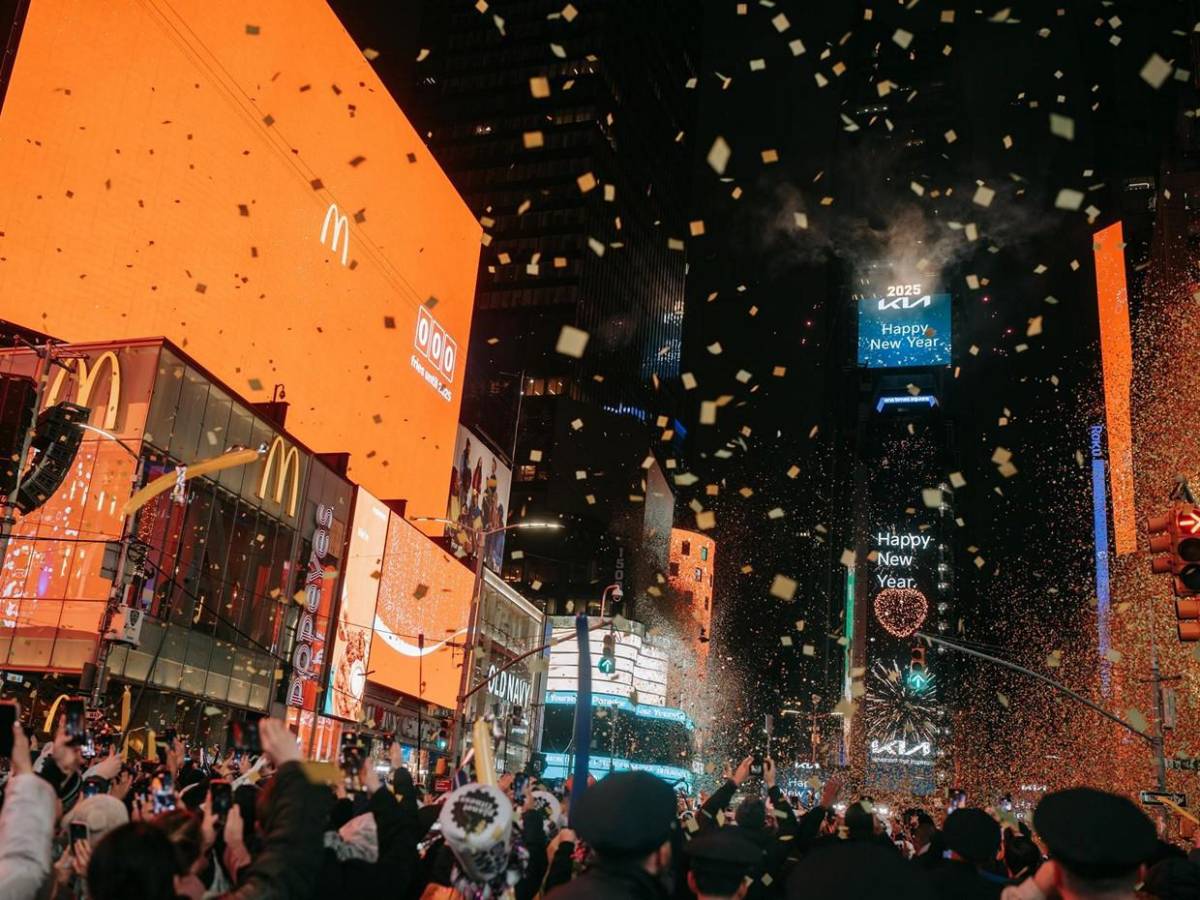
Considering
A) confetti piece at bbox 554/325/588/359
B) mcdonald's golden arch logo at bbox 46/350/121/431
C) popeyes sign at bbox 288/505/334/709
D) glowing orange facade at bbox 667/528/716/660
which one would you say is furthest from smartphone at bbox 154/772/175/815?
glowing orange facade at bbox 667/528/716/660

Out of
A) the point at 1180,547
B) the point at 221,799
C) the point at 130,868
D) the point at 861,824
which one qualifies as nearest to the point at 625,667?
the point at 1180,547

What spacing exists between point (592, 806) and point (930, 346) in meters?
123

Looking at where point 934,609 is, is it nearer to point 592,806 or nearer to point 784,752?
point 784,752

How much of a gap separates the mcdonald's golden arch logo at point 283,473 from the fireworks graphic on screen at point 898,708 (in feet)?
303

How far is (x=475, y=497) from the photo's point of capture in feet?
166

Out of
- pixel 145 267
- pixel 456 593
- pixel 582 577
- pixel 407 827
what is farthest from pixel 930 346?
pixel 407 827

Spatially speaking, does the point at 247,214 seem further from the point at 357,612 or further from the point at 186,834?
the point at 186,834

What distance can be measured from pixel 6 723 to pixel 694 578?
10253cm

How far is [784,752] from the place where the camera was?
130 meters

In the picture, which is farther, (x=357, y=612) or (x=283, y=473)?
(x=357, y=612)

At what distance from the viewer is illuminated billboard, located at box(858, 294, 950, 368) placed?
391ft

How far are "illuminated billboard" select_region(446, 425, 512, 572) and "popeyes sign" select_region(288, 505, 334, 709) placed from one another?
43.0 ft

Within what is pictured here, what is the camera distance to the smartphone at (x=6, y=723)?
385 cm

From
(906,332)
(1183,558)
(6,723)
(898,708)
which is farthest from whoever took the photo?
(906,332)
